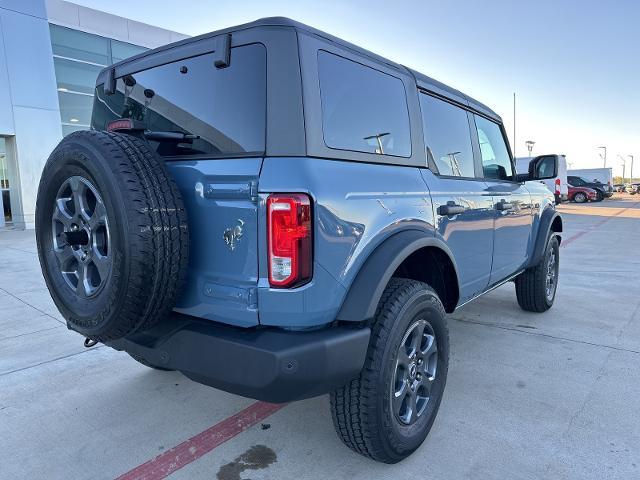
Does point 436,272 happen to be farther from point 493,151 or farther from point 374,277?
point 493,151

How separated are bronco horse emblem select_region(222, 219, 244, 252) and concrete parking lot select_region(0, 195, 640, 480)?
1.15 meters

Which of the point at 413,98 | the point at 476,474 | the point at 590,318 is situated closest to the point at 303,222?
the point at 413,98

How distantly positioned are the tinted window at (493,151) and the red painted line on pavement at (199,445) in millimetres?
2444

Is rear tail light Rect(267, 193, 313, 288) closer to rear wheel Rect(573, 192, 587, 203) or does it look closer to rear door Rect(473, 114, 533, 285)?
rear door Rect(473, 114, 533, 285)

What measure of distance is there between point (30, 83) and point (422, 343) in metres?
15.6

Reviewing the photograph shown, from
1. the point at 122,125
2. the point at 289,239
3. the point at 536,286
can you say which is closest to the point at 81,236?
the point at 122,125

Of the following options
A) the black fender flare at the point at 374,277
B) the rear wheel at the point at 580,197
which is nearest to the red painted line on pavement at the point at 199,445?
the black fender flare at the point at 374,277

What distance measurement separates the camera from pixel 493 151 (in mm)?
4000

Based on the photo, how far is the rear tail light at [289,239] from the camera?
1789 millimetres

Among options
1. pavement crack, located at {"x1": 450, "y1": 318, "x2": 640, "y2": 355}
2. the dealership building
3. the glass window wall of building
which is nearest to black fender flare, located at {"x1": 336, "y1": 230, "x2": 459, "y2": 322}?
pavement crack, located at {"x1": 450, "y1": 318, "x2": 640, "y2": 355}

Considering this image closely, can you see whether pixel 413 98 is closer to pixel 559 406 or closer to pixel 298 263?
pixel 298 263

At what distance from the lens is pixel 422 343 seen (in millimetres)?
2520

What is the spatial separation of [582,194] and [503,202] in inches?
1226

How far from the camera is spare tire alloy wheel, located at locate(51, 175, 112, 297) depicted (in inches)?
77.1
